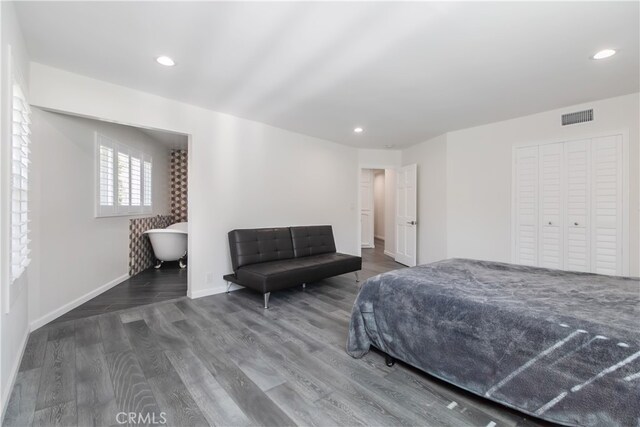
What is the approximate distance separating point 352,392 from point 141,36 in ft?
9.26

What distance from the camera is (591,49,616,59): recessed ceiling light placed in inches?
86.5

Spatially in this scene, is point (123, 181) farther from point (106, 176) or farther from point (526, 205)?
point (526, 205)

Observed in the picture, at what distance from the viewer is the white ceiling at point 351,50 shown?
177cm

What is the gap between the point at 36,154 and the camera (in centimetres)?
260

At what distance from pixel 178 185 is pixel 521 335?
19.2 feet

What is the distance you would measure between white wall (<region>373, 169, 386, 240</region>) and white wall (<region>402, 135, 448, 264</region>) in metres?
3.59

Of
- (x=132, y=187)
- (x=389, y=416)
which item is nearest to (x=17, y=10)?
(x=132, y=187)

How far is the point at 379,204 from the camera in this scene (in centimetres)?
907

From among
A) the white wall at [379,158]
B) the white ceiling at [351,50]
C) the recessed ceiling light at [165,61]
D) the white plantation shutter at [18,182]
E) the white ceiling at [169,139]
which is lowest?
the white plantation shutter at [18,182]

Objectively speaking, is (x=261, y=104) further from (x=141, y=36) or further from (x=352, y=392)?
(x=352, y=392)

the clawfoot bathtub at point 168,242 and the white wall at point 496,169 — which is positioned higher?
the white wall at point 496,169

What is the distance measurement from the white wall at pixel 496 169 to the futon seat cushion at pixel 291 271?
1.82m

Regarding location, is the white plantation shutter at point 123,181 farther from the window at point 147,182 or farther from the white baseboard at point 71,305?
the white baseboard at point 71,305

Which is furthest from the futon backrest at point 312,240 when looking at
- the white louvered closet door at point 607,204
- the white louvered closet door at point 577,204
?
the white louvered closet door at point 607,204
